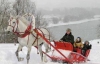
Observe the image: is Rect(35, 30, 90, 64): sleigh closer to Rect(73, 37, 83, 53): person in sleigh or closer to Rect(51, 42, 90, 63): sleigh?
Rect(51, 42, 90, 63): sleigh

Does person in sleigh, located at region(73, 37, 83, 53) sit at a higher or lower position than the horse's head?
lower

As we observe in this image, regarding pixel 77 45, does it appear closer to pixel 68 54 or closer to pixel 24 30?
pixel 68 54

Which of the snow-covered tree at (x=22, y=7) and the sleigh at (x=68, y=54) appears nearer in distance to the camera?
the sleigh at (x=68, y=54)

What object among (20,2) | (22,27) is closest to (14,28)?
(22,27)

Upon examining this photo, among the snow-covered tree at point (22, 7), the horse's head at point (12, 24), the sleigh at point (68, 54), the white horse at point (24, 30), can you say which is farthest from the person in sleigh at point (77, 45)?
the snow-covered tree at point (22, 7)

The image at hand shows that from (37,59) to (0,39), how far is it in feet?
102

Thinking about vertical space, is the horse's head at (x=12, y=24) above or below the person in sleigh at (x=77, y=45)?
above

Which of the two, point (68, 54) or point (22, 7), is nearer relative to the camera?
point (68, 54)

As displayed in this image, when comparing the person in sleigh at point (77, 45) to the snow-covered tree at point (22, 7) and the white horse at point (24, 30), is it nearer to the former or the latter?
the white horse at point (24, 30)

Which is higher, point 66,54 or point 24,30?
point 24,30

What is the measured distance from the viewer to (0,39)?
40.7 meters

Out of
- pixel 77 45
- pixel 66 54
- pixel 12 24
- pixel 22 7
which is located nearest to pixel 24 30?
pixel 12 24

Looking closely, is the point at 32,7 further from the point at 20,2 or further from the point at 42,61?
the point at 42,61

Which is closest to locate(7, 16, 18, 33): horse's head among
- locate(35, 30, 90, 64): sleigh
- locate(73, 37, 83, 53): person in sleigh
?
locate(35, 30, 90, 64): sleigh
